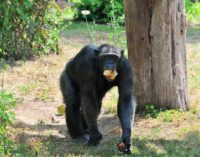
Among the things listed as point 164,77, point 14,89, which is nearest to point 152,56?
point 164,77

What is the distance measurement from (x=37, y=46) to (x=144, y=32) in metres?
4.62

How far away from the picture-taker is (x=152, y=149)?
6711mm

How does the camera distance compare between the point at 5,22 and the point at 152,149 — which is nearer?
the point at 152,149

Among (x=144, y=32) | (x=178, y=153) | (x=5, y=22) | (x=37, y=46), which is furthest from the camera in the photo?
(x=37, y=46)

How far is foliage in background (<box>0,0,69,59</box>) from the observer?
11406mm

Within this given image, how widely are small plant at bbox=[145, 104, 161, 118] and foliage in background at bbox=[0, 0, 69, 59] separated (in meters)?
4.20

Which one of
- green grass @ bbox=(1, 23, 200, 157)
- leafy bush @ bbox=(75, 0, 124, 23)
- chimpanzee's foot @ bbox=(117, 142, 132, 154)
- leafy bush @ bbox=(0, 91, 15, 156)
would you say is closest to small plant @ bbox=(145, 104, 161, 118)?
green grass @ bbox=(1, 23, 200, 157)

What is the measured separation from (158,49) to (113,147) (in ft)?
6.54

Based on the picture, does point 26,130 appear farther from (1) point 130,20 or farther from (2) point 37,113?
(1) point 130,20

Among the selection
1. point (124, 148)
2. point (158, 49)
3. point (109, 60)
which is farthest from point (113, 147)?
point (158, 49)

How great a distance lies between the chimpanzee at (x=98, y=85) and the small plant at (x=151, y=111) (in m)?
1.27

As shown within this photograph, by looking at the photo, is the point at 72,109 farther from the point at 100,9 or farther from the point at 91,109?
the point at 100,9

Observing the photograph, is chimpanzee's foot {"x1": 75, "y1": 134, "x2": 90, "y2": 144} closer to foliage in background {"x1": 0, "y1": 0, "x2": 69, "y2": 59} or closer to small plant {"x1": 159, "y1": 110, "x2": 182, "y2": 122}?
small plant {"x1": 159, "y1": 110, "x2": 182, "y2": 122}

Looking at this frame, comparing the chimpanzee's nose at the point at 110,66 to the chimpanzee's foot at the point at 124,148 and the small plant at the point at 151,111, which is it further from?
the small plant at the point at 151,111
